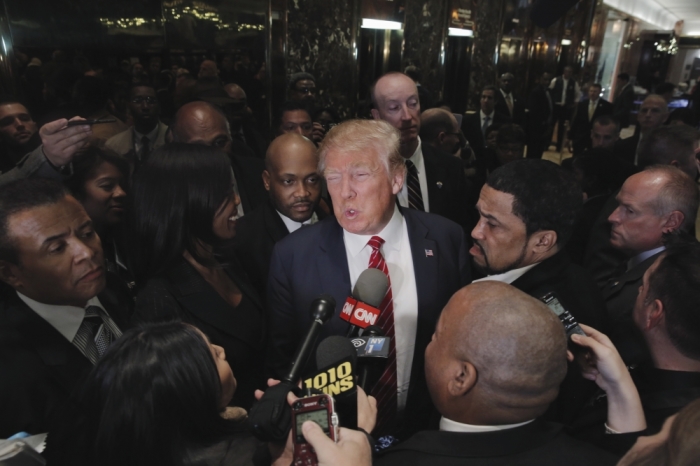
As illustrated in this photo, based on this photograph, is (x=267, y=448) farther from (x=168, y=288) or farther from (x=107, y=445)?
(x=168, y=288)

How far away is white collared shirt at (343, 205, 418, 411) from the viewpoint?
1.78 m

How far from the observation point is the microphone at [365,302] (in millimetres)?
1285

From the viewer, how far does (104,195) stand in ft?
7.79

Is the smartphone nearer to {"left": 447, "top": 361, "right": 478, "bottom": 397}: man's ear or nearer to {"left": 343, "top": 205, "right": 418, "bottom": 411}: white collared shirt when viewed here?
{"left": 447, "top": 361, "right": 478, "bottom": 397}: man's ear

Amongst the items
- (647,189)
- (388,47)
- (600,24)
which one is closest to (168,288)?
(647,189)

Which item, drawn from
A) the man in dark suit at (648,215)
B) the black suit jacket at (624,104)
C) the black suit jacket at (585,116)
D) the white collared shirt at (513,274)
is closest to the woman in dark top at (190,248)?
the white collared shirt at (513,274)

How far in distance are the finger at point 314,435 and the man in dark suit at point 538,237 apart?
1.08 m

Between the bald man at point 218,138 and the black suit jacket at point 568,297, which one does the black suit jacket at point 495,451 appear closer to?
the black suit jacket at point 568,297

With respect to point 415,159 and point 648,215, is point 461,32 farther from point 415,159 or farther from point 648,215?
point 648,215

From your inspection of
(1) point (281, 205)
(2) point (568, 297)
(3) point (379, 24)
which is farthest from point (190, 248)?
(3) point (379, 24)

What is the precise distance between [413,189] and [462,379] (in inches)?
77.0

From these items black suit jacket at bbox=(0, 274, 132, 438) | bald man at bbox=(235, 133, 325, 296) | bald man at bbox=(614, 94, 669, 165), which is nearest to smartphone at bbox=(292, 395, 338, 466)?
black suit jacket at bbox=(0, 274, 132, 438)

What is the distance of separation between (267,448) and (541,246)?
1.25 meters

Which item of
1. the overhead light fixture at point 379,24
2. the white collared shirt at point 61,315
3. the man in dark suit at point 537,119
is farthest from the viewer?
the man in dark suit at point 537,119
